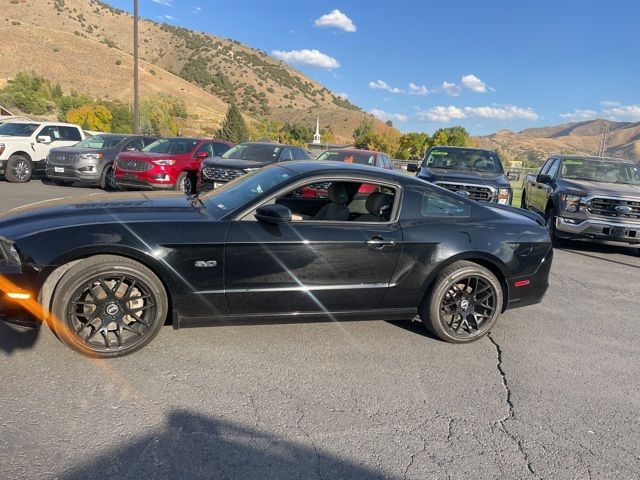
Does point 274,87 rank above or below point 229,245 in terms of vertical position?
above

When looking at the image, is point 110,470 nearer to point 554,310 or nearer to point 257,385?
point 257,385

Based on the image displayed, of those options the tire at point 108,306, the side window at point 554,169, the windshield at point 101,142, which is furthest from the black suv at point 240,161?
the side window at point 554,169

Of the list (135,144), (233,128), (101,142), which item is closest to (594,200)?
(135,144)

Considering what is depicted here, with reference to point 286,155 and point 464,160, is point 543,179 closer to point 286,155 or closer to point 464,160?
point 464,160

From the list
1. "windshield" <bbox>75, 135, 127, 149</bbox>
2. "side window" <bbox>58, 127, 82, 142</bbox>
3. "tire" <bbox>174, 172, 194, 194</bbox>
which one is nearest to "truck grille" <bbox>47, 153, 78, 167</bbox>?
"windshield" <bbox>75, 135, 127, 149</bbox>

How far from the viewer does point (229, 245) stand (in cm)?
341

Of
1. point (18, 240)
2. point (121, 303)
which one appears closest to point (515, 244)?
point (121, 303)

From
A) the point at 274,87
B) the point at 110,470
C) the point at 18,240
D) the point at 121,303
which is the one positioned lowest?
the point at 110,470

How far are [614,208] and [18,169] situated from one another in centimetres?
1427

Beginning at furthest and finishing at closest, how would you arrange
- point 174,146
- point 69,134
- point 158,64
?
1. point 158,64
2. point 69,134
3. point 174,146

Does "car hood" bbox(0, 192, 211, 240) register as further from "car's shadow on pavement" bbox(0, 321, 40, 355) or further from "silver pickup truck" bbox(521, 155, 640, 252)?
"silver pickup truck" bbox(521, 155, 640, 252)

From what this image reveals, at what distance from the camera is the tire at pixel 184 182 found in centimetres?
1089

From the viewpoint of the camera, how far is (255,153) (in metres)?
10.5

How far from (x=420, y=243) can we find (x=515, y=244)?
37.4 inches
